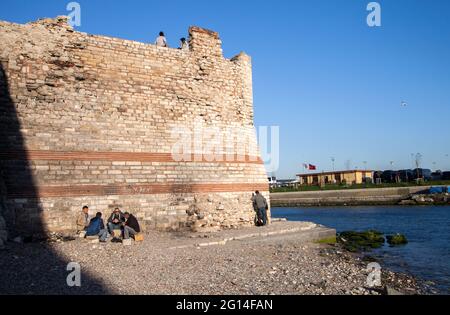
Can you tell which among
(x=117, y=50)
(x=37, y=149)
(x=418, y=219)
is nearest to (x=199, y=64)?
(x=117, y=50)

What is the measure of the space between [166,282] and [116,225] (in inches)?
193

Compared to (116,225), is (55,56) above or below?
above

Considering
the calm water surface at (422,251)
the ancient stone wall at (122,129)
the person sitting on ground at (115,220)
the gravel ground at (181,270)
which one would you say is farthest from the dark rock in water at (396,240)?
the person sitting on ground at (115,220)

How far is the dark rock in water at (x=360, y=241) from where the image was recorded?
46.8 ft

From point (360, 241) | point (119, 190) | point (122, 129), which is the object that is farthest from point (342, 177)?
point (119, 190)

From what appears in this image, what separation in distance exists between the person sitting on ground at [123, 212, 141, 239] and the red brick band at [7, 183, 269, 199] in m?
1.09

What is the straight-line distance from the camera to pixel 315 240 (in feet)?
43.6

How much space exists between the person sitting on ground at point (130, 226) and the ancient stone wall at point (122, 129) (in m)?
1.15

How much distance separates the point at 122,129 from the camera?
1230cm

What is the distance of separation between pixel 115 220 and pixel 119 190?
1.22m

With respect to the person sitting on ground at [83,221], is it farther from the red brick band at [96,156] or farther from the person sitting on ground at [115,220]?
the red brick band at [96,156]

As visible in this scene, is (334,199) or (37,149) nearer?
(37,149)
